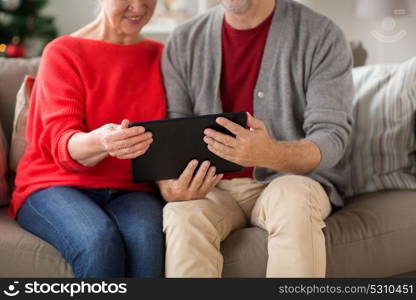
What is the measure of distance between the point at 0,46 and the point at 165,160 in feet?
9.16

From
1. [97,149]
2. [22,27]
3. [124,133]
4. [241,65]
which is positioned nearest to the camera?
[124,133]

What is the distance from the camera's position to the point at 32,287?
55.7 inches

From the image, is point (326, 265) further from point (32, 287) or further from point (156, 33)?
point (156, 33)

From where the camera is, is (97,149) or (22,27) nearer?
(97,149)

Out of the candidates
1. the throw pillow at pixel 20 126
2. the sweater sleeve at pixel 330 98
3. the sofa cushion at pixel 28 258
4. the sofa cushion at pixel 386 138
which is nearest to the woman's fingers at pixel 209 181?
the sweater sleeve at pixel 330 98

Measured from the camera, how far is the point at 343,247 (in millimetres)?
1542

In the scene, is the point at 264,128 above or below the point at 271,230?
above

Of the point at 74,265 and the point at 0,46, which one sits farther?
the point at 0,46

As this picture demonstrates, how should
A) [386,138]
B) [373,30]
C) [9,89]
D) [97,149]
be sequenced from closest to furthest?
1. [97,149]
2. [386,138]
3. [9,89]
4. [373,30]

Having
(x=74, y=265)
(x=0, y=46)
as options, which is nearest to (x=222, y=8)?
(x=74, y=265)

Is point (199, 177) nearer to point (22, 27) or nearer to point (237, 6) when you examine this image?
point (237, 6)

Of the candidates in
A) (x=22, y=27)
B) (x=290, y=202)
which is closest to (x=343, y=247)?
(x=290, y=202)

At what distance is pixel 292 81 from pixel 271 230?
1.58 feet

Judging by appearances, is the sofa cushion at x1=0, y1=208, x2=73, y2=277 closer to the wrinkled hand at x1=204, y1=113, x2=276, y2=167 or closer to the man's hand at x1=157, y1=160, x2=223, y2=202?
the man's hand at x1=157, y1=160, x2=223, y2=202
